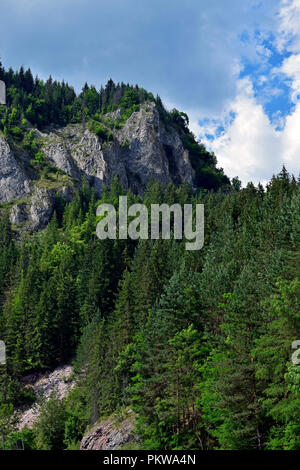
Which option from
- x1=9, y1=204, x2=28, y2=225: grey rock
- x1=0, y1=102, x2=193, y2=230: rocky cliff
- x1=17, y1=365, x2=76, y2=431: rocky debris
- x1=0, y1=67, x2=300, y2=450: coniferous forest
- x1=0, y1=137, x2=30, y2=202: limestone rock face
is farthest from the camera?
x1=0, y1=137, x2=30, y2=202: limestone rock face

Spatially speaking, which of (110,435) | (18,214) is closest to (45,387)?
(110,435)

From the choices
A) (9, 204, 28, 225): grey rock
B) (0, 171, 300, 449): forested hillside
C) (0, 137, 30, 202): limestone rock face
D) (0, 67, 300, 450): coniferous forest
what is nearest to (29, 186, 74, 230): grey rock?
(9, 204, 28, 225): grey rock

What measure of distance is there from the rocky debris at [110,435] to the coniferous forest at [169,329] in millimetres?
1382

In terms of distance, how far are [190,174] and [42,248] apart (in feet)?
316

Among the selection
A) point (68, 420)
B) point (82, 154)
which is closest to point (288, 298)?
point (68, 420)

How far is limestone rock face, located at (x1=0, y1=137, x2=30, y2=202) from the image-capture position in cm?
12706

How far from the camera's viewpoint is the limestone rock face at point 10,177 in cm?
12706

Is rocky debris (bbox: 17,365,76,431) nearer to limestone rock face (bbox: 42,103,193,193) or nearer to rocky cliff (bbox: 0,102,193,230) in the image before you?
rocky cliff (bbox: 0,102,193,230)

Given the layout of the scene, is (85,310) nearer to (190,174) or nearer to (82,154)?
(82,154)

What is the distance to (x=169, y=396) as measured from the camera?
28922 mm

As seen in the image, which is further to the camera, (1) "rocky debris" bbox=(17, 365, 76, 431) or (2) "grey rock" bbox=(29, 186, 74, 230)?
(2) "grey rock" bbox=(29, 186, 74, 230)

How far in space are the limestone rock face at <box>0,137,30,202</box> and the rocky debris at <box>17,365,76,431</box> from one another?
262 feet

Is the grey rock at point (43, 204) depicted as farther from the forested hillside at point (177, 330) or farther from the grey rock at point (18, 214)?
the forested hillside at point (177, 330)

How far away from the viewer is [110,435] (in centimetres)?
3516
